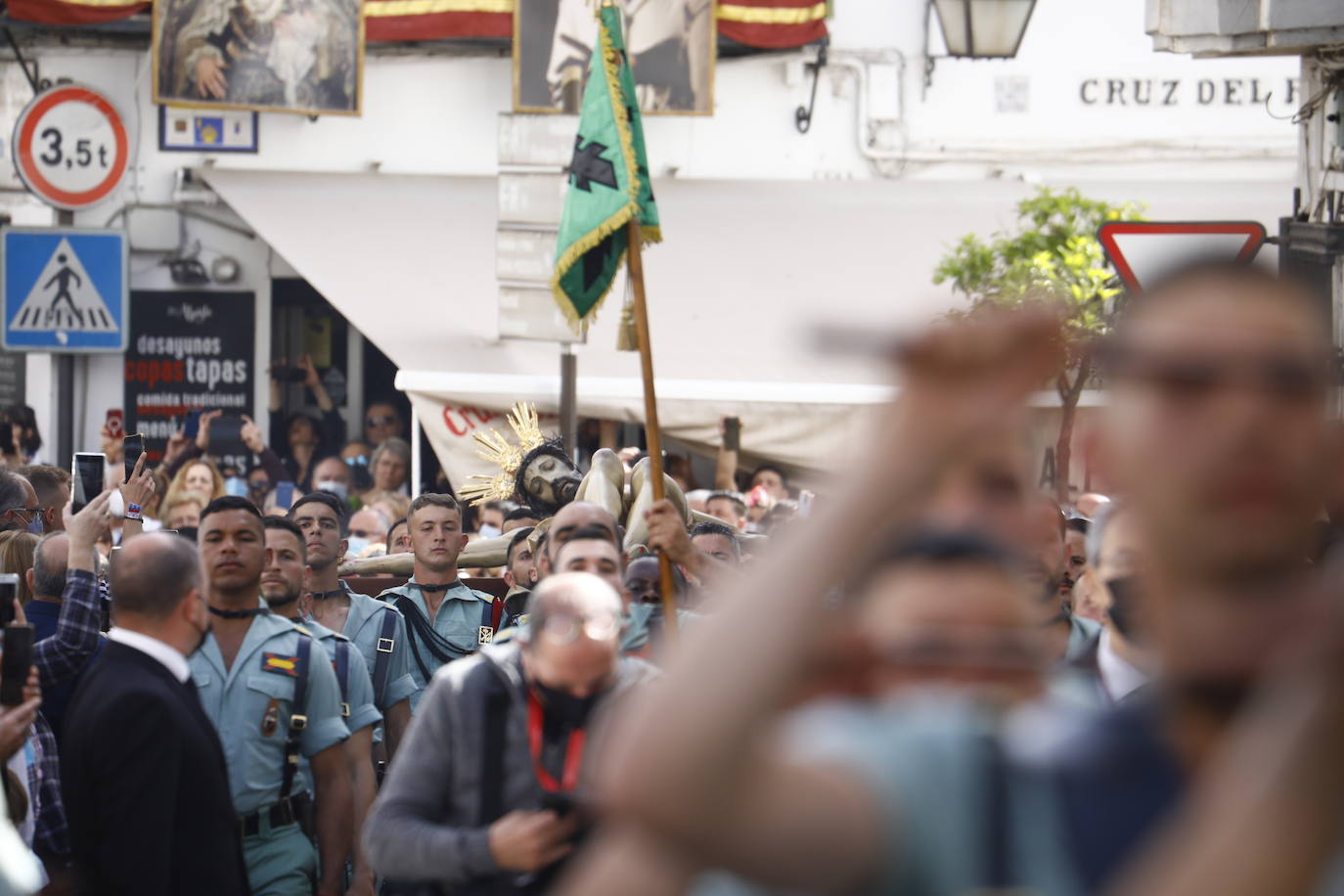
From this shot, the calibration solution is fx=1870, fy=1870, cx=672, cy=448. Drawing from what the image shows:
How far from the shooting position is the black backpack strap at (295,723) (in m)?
5.64

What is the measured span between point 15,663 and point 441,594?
320 cm

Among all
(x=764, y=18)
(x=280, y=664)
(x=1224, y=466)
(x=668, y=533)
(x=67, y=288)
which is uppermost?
(x=764, y=18)

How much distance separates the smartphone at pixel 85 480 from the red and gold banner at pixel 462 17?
9133 millimetres

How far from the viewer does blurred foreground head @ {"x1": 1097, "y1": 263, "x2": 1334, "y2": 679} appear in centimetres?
161

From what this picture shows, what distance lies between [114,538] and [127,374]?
6843 millimetres

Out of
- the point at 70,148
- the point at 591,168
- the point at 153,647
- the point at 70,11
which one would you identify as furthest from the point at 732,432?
the point at 153,647

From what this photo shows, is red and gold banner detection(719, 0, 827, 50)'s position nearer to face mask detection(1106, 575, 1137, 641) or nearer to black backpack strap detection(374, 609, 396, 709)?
black backpack strap detection(374, 609, 396, 709)

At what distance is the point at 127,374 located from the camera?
16.9 meters

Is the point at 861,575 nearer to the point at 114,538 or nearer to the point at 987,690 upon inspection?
the point at 987,690

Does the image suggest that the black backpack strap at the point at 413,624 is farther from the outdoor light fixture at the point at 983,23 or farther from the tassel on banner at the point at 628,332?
the outdoor light fixture at the point at 983,23

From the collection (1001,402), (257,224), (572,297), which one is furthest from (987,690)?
(257,224)

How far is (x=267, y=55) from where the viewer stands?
15711 millimetres

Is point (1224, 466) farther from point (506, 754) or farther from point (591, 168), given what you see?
point (591, 168)

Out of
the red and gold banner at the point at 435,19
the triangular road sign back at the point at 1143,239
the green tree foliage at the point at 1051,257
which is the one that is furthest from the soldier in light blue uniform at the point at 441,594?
the red and gold banner at the point at 435,19
